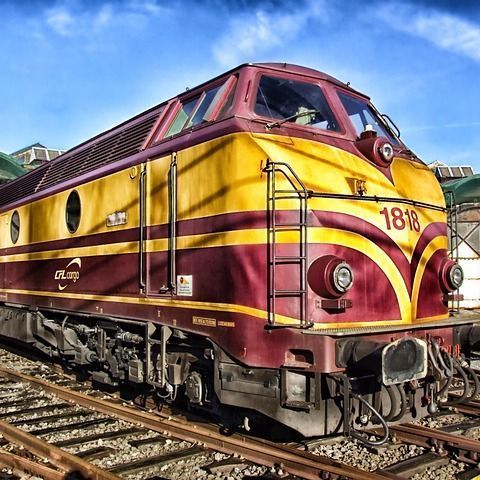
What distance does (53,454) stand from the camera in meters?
5.61

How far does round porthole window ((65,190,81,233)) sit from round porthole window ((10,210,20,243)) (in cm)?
283

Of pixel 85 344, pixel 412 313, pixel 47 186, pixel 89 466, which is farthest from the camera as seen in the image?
pixel 47 186

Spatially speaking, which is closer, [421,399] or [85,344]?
[421,399]

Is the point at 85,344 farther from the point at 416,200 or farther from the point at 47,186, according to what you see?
the point at 416,200

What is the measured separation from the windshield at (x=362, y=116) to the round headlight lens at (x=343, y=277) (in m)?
1.86

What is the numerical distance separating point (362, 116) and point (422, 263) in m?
1.88

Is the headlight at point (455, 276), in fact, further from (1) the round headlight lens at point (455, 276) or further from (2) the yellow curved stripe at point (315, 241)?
(2) the yellow curved stripe at point (315, 241)

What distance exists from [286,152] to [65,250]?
463cm

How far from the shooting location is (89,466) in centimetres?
505

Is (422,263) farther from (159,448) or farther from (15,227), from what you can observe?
(15,227)

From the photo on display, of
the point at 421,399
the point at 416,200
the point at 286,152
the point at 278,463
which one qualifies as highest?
the point at 286,152

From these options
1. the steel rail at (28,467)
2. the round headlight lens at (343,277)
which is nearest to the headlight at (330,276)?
the round headlight lens at (343,277)

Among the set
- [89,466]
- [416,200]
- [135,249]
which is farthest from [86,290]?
[416,200]

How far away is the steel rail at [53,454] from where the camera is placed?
4.96 meters
